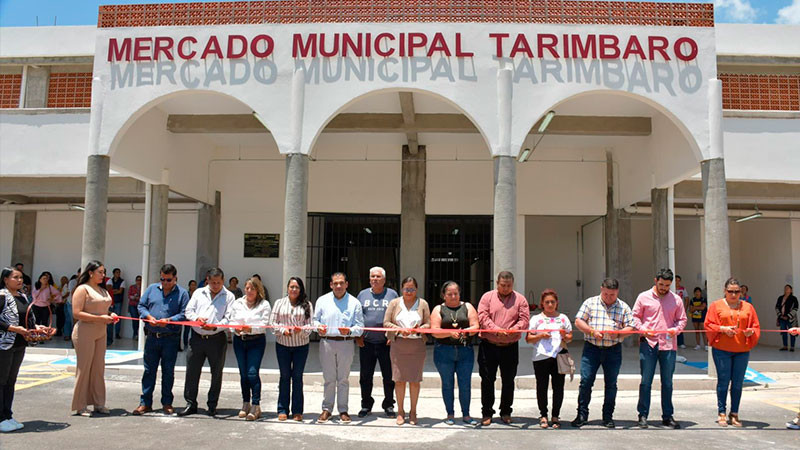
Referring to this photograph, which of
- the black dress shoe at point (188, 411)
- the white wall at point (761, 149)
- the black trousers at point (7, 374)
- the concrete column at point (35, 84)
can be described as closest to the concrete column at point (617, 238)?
the white wall at point (761, 149)

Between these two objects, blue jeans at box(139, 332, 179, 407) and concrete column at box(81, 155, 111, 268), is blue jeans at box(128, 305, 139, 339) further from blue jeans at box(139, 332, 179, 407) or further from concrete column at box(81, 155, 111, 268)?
blue jeans at box(139, 332, 179, 407)

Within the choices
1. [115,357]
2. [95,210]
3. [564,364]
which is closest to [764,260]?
[564,364]

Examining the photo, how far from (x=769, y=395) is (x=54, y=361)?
38.0ft

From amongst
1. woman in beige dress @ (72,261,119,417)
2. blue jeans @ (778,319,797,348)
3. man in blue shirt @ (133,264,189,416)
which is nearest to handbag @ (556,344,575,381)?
man in blue shirt @ (133,264,189,416)

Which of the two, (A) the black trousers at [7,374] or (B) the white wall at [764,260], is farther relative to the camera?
(B) the white wall at [764,260]

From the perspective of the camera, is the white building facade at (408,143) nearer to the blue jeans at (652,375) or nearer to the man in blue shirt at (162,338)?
the man in blue shirt at (162,338)

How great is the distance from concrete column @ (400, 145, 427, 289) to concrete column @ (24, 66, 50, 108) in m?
7.92

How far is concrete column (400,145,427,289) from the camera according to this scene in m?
14.4

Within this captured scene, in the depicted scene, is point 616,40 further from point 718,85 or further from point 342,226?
point 342,226

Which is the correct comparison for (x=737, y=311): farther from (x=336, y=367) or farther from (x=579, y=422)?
(x=336, y=367)

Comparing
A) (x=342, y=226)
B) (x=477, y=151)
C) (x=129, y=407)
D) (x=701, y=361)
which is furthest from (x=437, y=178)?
(x=129, y=407)

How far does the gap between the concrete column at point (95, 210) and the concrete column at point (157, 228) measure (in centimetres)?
252

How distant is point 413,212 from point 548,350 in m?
8.41

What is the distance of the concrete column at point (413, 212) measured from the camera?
1440 centimetres
